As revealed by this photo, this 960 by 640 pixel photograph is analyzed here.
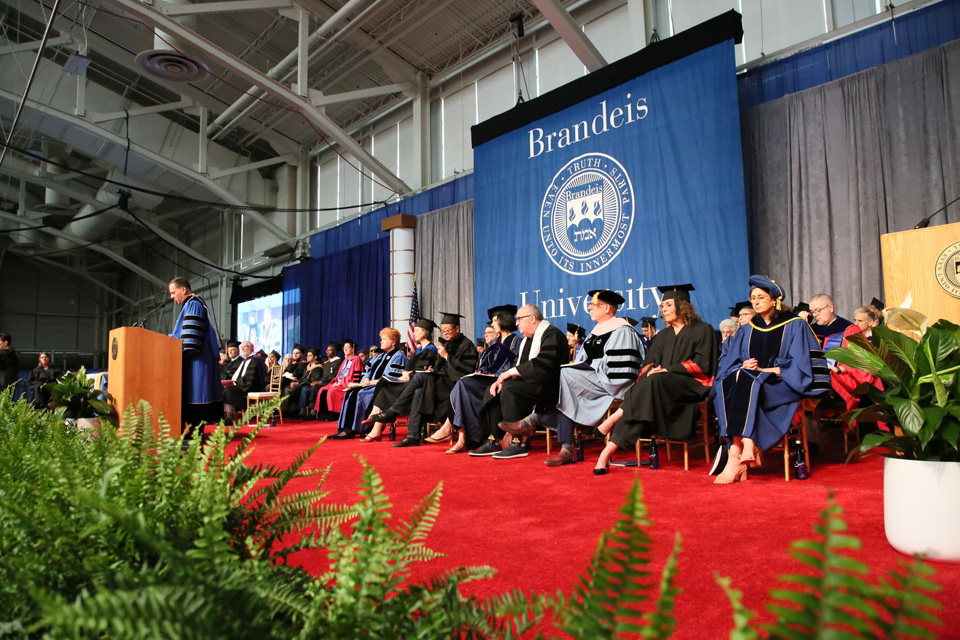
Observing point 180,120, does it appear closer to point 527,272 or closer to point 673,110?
point 527,272

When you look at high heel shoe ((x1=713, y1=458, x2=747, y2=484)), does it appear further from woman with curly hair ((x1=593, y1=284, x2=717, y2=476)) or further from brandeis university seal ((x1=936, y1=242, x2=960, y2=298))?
brandeis university seal ((x1=936, y1=242, x2=960, y2=298))

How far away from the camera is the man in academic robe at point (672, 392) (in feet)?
11.4

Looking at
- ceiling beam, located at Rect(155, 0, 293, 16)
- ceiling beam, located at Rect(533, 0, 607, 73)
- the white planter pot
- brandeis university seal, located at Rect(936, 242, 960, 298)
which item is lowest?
the white planter pot

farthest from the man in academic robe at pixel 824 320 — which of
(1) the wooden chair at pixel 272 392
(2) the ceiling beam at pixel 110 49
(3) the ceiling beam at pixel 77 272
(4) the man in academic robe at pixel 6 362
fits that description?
(3) the ceiling beam at pixel 77 272

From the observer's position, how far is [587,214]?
6.99m

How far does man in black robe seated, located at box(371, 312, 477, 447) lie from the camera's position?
5.29 metres

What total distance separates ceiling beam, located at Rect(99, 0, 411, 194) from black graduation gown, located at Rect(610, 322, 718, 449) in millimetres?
7469

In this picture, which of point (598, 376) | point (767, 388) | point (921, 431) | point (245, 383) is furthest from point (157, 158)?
point (921, 431)

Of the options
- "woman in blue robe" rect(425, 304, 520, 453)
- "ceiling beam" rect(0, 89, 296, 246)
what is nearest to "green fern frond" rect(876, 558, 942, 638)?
"woman in blue robe" rect(425, 304, 520, 453)

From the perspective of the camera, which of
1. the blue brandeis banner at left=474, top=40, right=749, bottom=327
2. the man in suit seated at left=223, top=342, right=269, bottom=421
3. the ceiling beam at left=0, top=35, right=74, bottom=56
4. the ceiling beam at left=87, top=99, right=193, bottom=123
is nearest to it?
the blue brandeis banner at left=474, top=40, right=749, bottom=327

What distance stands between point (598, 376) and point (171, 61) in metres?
7.92

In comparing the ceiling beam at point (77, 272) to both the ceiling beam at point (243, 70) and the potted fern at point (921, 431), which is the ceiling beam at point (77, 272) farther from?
the potted fern at point (921, 431)

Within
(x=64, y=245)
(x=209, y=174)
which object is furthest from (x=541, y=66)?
(x=64, y=245)

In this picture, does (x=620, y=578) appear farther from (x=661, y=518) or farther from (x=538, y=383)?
(x=538, y=383)
